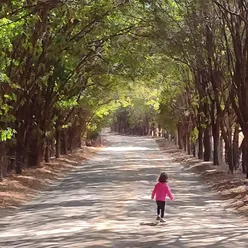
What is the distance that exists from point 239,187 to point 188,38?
777 cm

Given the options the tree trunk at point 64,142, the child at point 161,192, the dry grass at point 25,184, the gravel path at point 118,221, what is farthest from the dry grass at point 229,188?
the tree trunk at point 64,142

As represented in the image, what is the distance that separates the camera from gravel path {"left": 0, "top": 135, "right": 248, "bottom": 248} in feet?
35.8

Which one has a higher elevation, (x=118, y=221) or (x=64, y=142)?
(x=64, y=142)

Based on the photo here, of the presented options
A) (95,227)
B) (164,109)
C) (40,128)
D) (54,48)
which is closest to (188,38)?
(54,48)

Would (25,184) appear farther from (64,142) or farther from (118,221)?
(64,142)

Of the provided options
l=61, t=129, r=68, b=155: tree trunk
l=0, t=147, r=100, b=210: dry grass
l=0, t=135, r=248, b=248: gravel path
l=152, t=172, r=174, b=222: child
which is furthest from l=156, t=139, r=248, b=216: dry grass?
l=61, t=129, r=68, b=155: tree trunk

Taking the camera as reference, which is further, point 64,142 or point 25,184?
point 64,142

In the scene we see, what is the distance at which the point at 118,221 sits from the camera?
13.4m

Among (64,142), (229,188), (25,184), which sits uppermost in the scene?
(64,142)

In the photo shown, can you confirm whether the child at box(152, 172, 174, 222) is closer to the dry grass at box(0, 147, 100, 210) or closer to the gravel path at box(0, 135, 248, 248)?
the gravel path at box(0, 135, 248, 248)

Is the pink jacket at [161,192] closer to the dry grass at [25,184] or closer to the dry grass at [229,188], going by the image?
the dry grass at [229,188]

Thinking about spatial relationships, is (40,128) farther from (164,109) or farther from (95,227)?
(164,109)

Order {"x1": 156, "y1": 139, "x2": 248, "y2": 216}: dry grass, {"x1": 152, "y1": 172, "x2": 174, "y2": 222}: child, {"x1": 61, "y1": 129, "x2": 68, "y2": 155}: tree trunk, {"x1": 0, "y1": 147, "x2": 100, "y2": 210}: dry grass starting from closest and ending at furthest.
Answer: {"x1": 152, "y1": 172, "x2": 174, "y2": 222}: child → {"x1": 156, "y1": 139, "x2": 248, "y2": 216}: dry grass → {"x1": 0, "y1": 147, "x2": 100, "y2": 210}: dry grass → {"x1": 61, "y1": 129, "x2": 68, "y2": 155}: tree trunk

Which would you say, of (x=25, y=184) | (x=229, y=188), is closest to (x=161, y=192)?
(x=229, y=188)
